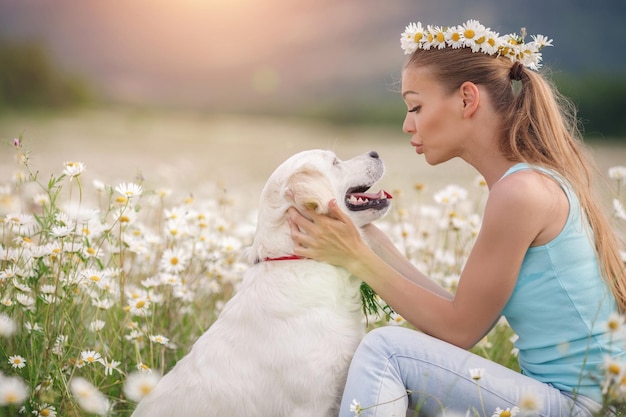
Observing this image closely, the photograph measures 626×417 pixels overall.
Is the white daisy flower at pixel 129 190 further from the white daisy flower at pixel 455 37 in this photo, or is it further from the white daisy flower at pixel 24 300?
the white daisy flower at pixel 455 37

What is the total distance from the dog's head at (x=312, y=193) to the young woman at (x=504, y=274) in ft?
0.26

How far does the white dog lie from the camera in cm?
271

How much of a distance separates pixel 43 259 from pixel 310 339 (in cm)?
152

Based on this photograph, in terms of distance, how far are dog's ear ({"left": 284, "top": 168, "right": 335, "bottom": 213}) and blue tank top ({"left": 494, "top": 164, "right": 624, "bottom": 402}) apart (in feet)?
2.84

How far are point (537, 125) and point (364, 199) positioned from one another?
35.3 inches

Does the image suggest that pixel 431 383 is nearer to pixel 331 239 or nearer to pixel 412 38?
pixel 331 239

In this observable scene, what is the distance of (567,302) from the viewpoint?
2592 mm

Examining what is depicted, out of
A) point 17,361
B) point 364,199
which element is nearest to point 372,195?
point 364,199

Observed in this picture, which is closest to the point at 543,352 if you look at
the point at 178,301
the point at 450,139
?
the point at 450,139

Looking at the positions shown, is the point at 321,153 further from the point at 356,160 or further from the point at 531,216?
the point at 531,216

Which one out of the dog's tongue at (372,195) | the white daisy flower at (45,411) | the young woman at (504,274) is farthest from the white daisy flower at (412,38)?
the white daisy flower at (45,411)

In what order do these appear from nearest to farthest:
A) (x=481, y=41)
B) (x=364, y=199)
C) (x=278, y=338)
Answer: (x=278, y=338), (x=481, y=41), (x=364, y=199)

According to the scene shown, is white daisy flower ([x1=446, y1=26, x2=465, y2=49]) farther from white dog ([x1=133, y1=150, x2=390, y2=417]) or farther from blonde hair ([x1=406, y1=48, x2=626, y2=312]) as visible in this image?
white dog ([x1=133, y1=150, x2=390, y2=417])

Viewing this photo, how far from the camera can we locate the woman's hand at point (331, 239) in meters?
2.85
